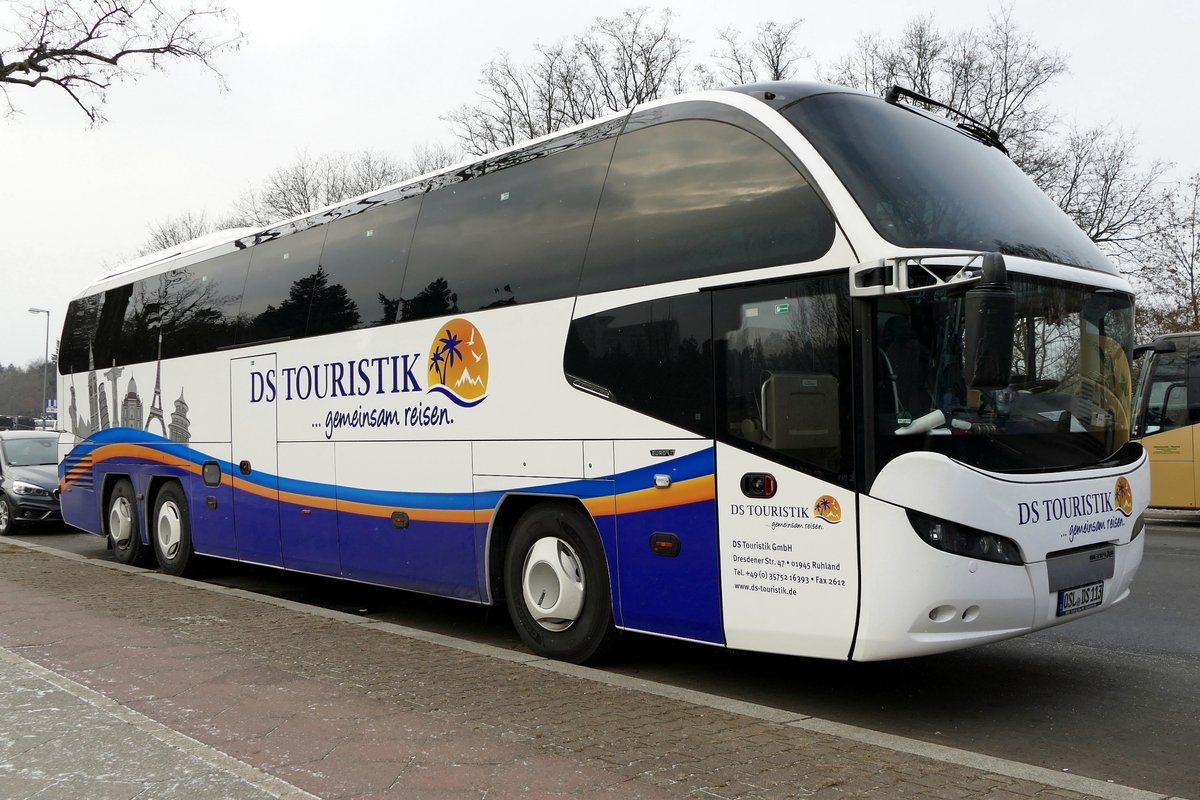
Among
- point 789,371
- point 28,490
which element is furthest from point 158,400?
point 789,371

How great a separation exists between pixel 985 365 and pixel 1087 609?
194cm

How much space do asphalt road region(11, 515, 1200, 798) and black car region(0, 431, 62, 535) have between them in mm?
11957

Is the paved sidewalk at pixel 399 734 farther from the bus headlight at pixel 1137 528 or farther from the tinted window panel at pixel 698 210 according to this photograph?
the tinted window panel at pixel 698 210

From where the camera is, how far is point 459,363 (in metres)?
8.34

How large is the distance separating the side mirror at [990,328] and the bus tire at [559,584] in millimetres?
2922

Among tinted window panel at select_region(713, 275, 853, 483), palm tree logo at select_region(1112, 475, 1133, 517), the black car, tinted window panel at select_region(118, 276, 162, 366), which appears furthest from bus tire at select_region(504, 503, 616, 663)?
the black car

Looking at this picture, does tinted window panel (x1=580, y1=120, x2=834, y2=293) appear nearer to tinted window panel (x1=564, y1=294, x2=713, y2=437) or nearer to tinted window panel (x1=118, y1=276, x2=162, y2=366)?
tinted window panel (x1=564, y1=294, x2=713, y2=437)

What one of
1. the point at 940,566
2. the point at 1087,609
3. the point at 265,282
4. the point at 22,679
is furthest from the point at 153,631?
the point at 1087,609

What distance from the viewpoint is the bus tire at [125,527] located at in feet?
45.1

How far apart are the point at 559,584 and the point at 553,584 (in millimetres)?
106

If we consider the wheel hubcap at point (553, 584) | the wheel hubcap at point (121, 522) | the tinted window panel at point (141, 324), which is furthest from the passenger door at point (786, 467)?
the wheel hubcap at point (121, 522)

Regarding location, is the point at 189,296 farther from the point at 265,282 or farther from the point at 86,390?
the point at 86,390

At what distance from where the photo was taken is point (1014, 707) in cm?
639

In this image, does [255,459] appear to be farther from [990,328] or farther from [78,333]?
[990,328]
